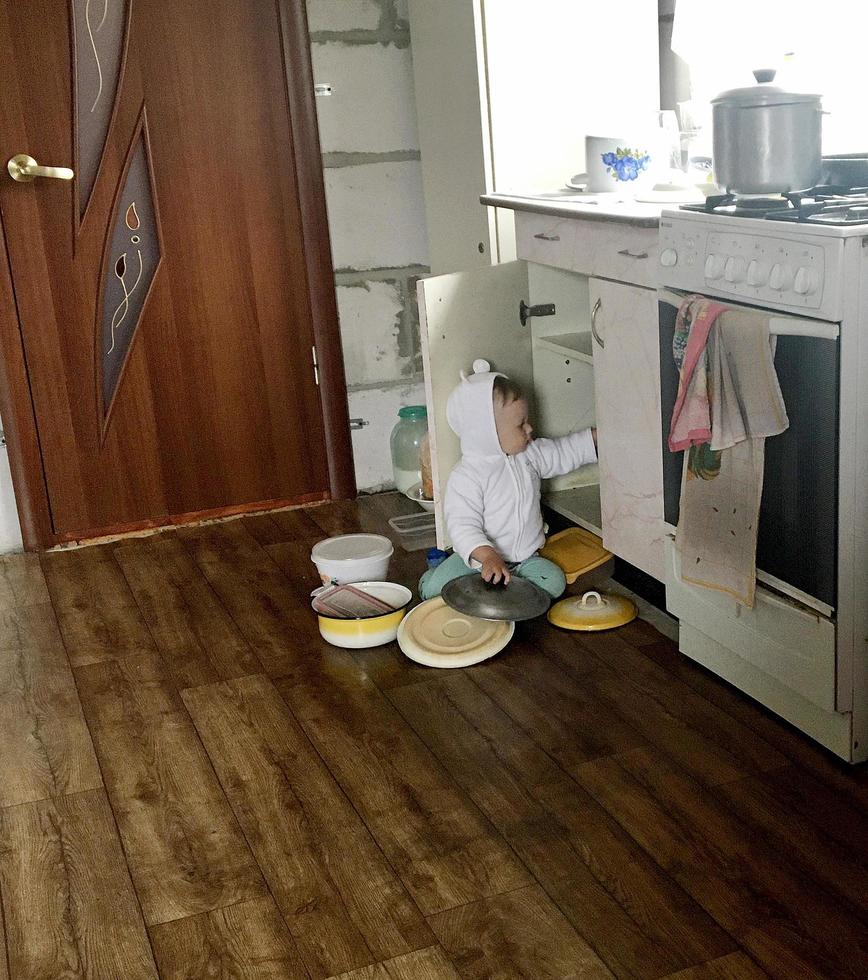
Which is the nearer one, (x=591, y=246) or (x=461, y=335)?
(x=591, y=246)

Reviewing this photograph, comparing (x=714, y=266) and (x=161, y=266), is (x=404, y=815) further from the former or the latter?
(x=161, y=266)

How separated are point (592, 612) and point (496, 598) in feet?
0.77

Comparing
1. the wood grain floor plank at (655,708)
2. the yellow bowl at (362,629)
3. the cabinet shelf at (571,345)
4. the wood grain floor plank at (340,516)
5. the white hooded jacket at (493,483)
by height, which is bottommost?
the wood grain floor plank at (655,708)

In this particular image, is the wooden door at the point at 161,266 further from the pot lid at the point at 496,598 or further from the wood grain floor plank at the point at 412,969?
the wood grain floor plank at the point at 412,969

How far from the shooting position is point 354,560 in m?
2.79

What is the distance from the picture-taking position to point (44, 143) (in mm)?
3094

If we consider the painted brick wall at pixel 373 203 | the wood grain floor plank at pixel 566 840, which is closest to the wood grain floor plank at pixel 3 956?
the wood grain floor plank at pixel 566 840

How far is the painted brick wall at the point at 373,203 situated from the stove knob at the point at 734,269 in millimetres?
1754

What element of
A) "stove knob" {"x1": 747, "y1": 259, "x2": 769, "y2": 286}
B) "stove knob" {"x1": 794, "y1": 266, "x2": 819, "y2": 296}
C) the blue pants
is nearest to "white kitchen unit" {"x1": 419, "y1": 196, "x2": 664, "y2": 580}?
the blue pants

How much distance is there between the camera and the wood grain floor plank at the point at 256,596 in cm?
261

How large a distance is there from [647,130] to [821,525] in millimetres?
1286

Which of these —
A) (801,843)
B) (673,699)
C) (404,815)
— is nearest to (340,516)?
(673,699)

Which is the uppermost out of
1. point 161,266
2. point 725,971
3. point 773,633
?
point 161,266

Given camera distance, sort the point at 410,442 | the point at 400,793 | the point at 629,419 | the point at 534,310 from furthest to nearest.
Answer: the point at 410,442 → the point at 534,310 → the point at 629,419 → the point at 400,793
